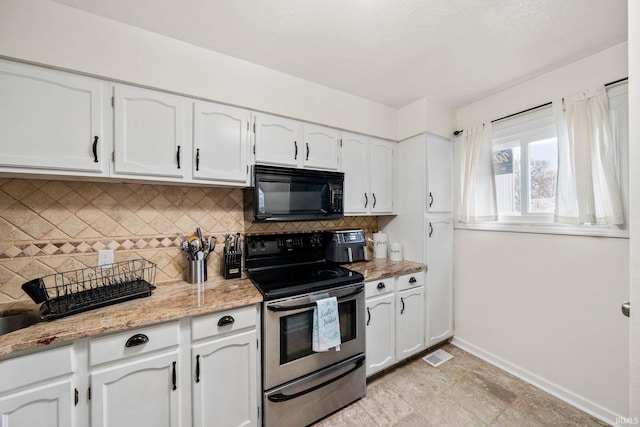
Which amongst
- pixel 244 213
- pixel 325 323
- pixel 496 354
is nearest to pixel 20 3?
pixel 244 213

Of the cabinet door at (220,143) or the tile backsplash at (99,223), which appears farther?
the cabinet door at (220,143)

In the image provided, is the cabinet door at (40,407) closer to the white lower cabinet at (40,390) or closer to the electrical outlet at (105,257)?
→ the white lower cabinet at (40,390)

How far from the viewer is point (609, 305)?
1.62m

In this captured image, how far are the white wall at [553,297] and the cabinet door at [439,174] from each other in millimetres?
338

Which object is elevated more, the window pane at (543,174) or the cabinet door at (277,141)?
the cabinet door at (277,141)

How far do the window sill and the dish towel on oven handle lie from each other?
1.63 meters

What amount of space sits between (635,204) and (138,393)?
2.05 metres

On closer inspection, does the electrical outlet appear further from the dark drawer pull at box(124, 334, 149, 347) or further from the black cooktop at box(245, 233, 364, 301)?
the black cooktop at box(245, 233, 364, 301)

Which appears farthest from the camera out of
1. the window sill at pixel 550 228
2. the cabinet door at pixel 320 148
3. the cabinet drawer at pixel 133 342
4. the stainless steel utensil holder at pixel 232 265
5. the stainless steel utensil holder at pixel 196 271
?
the cabinet door at pixel 320 148

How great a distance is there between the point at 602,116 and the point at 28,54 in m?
3.29

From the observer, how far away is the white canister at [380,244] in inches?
102

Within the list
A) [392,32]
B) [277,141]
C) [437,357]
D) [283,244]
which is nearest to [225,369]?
[283,244]

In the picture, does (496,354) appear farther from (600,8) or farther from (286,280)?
(600,8)

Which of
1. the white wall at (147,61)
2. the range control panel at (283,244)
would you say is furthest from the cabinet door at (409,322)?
the white wall at (147,61)
